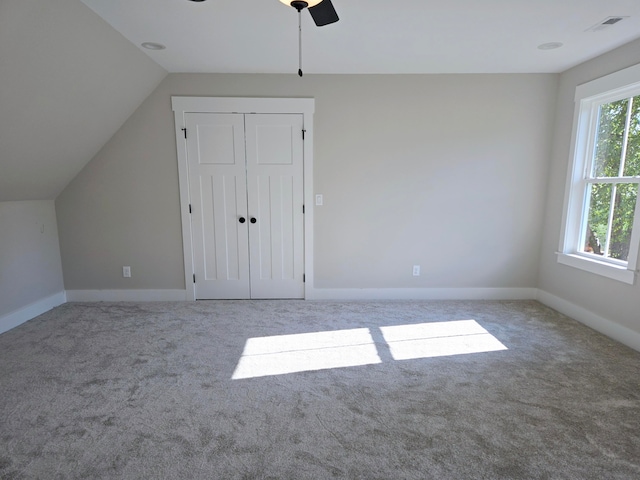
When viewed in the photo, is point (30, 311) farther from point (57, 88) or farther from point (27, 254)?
point (57, 88)

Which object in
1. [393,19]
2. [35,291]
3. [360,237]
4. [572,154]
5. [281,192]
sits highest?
[393,19]

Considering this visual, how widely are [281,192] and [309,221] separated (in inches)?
18.0

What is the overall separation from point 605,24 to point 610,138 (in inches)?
44.0

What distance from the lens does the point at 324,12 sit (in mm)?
1891

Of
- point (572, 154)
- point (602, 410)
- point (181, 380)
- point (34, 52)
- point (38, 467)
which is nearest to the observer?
point (38, 467)

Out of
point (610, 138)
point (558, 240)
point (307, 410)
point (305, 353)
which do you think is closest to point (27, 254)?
point (305, 353)

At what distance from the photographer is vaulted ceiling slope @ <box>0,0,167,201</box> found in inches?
82.1

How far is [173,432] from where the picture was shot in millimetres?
1849

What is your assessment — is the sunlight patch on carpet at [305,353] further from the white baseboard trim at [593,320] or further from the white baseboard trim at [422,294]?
the white baseboard trim at [593,320]

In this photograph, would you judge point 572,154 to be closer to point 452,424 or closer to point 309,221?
point 309,221

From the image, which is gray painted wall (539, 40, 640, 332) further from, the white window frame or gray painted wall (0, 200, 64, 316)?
gray painted wall (0, 200, 64, 316)

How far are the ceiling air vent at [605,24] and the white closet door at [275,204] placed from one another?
2.58 m

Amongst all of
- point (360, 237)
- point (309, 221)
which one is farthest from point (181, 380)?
point (360, 237)

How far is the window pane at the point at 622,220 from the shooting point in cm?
294
